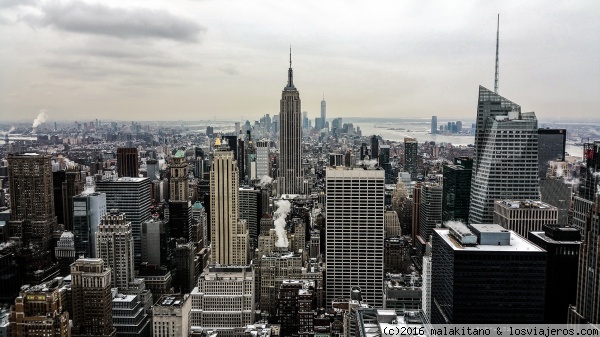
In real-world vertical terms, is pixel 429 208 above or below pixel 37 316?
above

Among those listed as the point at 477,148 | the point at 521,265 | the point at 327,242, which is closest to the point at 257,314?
the point at 327,242

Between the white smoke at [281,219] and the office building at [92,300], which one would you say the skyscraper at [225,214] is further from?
the office building at [92,300]

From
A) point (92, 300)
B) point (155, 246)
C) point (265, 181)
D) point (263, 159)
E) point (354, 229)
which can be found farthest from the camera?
point (263, 159)

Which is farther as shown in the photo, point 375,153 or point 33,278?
point 375,153

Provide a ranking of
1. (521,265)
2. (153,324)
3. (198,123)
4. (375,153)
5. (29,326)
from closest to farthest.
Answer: (521,265) → (29,326) → (153,324) → (198,123) → (375,153)

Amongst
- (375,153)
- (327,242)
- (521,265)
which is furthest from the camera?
(375,153)

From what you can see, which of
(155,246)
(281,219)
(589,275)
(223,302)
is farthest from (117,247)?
(589,275)

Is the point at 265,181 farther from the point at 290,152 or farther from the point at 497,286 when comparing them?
the point at 497,286

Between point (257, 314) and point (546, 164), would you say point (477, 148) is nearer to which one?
point (546, 164)
